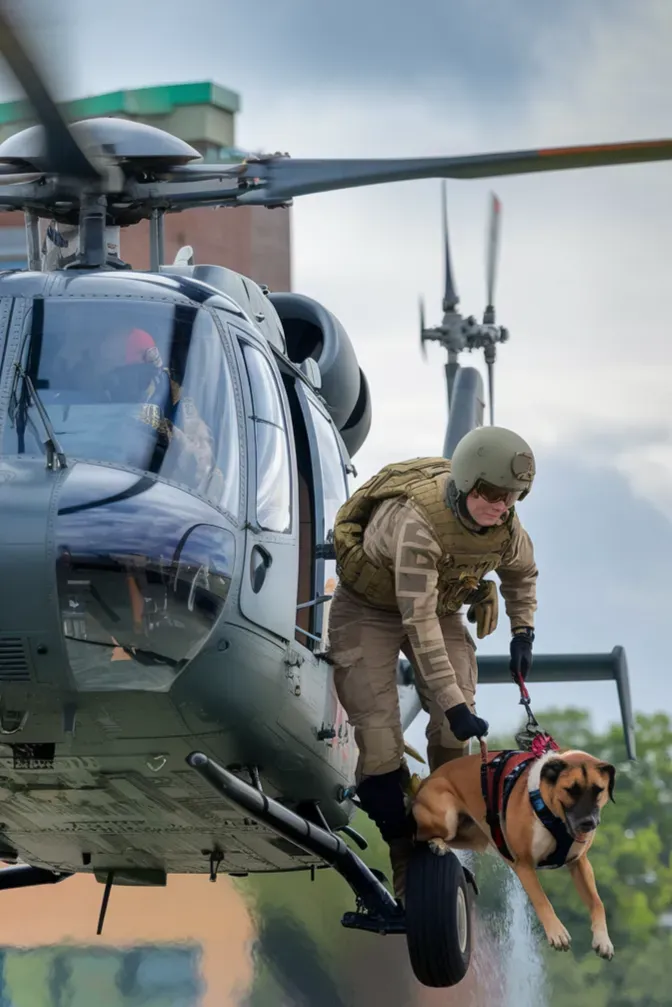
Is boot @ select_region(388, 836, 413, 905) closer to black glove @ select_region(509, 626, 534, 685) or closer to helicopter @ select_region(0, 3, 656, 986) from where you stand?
helicopter @ select_region(0, 3, 656, 986)

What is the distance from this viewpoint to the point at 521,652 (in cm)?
818

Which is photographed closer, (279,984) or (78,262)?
(78,262)

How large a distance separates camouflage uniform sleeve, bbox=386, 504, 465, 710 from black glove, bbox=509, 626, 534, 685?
22.5 inches

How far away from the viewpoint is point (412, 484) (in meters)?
7.80

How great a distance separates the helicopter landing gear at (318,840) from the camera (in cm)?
716

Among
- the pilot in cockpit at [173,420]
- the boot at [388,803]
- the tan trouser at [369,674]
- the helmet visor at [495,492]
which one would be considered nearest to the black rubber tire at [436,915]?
the boot at [388,803]

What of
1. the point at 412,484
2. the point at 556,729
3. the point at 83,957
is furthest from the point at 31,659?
the point at 556,729

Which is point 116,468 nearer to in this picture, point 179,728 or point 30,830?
point 179,728

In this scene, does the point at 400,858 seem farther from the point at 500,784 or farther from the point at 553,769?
the point at 553,769

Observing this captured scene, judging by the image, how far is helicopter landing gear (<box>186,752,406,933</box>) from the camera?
716 centimetres

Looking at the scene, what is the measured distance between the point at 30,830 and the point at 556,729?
9.49m

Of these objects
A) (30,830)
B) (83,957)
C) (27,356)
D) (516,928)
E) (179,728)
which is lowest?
(83,957)

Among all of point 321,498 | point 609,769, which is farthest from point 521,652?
point 609,769

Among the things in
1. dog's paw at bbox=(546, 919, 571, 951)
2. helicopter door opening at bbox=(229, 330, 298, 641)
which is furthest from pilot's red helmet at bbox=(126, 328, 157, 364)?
dog's paw at bbox=(546, 919, 571, 951)
